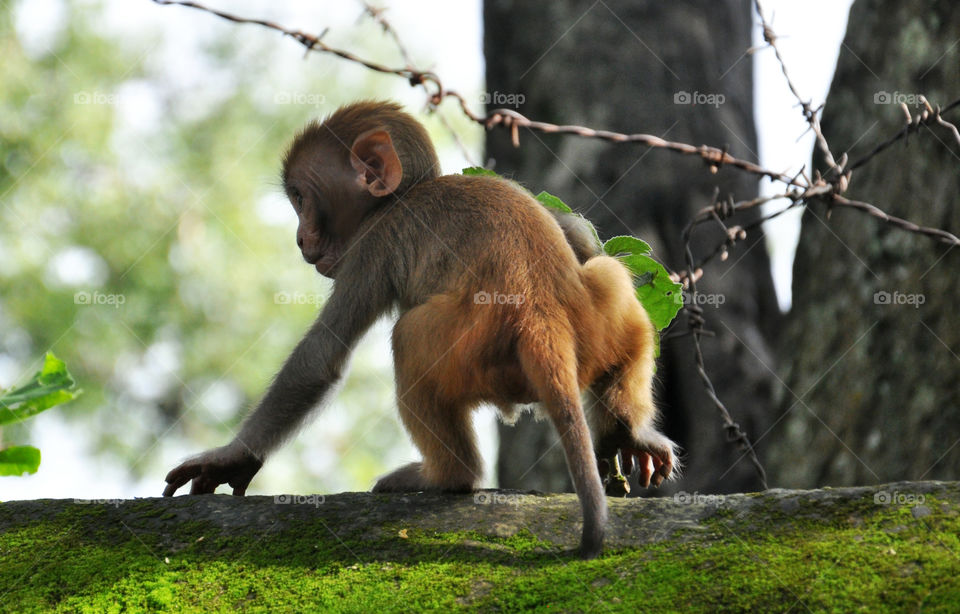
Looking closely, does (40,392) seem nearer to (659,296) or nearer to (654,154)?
(659,296)

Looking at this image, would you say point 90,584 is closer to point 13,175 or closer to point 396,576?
point 396,576

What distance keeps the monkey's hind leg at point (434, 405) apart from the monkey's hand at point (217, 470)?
85cm

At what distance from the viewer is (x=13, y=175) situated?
14250mm

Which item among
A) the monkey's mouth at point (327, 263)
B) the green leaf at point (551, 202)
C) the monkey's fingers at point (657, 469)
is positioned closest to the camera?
the monkey's fingers at point (657, 469)

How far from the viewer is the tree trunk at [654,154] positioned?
25.3ft

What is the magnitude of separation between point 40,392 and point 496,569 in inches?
69.5

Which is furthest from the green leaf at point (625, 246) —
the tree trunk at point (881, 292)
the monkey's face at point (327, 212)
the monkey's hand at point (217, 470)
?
the tree trunk at point (881, 292)

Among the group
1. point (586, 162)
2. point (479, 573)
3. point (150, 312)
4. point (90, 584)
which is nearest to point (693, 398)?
point (586, 162)

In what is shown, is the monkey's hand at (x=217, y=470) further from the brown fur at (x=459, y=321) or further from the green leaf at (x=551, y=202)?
the green leaf at (x=551, y=202)

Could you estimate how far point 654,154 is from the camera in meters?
8.09

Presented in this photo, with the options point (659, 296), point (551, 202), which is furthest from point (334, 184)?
point (659, 296)

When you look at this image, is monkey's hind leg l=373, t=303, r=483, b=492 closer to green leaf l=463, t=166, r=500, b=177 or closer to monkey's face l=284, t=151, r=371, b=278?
green leaf l=463, t=166, r=500, b=177

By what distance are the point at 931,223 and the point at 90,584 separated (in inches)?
207

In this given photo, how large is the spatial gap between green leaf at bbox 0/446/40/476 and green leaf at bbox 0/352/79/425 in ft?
0.50
